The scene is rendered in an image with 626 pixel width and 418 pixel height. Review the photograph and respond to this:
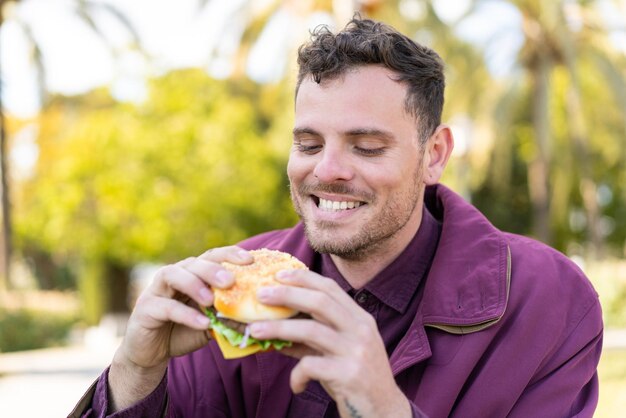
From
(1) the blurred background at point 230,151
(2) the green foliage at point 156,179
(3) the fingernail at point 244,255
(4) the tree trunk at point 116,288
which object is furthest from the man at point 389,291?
(4) the tree trunk at point 116,288

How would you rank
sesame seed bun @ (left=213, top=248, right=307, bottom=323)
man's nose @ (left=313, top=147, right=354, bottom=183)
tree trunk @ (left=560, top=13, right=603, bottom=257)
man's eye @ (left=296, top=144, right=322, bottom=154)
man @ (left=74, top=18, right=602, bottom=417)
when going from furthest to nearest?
tree trunk @ (left=560, top=13, right=603, bottom=257)
man's eye @ (left=296, top=144, right=322, bottom=154)
man's nose @ (left=313, top=147, right=354, bottom=183)
man @ (left=74, top=18, right=602, bottom=417)
sesame seed bun @ (left=213, top=248, right=307, bottom=323)

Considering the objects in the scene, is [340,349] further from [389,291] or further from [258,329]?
[389,291]

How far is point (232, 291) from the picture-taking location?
2309 millimetres

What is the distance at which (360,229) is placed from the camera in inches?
108

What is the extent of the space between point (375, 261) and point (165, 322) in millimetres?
876

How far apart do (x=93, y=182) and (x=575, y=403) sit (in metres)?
28.1

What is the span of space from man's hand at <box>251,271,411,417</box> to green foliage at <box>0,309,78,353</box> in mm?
20061

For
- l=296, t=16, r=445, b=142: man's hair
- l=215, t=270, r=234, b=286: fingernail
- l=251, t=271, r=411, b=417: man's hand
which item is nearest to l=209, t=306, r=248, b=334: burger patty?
l=215, t=270, r=234, b=286: fingernail

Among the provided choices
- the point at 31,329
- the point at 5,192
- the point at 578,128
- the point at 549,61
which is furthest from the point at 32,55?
the point at 578,128

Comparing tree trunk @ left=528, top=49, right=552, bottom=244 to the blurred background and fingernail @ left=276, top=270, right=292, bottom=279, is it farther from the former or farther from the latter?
fingernail @ left=276, top=270, right=292, bottom=279

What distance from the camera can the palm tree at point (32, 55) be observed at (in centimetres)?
1973

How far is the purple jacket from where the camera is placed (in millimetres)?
2562

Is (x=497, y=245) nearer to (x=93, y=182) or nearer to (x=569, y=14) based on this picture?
(x=569, y=14)

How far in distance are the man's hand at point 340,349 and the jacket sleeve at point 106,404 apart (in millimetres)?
705
